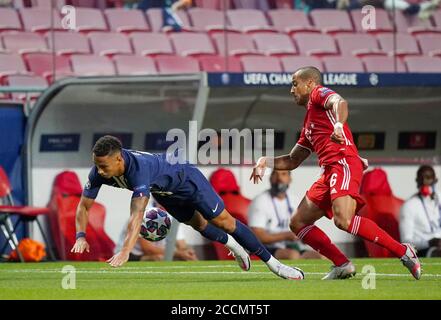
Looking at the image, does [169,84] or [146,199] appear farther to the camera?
[169,84]

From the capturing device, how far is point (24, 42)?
63.5 ft

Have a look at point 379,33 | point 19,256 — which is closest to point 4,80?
point 19,256

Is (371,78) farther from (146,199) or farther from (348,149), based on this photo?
(146,199)

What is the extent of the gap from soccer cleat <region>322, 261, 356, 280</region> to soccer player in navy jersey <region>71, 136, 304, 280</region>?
306 mm

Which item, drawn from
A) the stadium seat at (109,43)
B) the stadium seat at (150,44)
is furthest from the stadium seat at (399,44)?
the stadium seat at (109,43)

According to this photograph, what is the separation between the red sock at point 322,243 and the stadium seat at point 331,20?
9.26m

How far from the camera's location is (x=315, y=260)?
54.5 ft

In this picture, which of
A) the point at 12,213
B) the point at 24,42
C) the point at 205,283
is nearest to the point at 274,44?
the point at 24,42

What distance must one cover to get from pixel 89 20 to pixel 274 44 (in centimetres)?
312

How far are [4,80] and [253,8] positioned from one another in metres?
4.61

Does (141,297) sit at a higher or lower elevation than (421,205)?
lower

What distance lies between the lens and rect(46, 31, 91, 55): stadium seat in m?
19.6

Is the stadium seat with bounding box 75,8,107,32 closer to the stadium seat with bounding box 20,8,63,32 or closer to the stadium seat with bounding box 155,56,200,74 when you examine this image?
the stadium seat with bounding box 20,8,63,32

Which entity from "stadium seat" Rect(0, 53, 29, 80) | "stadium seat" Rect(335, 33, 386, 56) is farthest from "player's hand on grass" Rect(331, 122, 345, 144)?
"stadium seat" Rect(335, 33, 386, 56)
